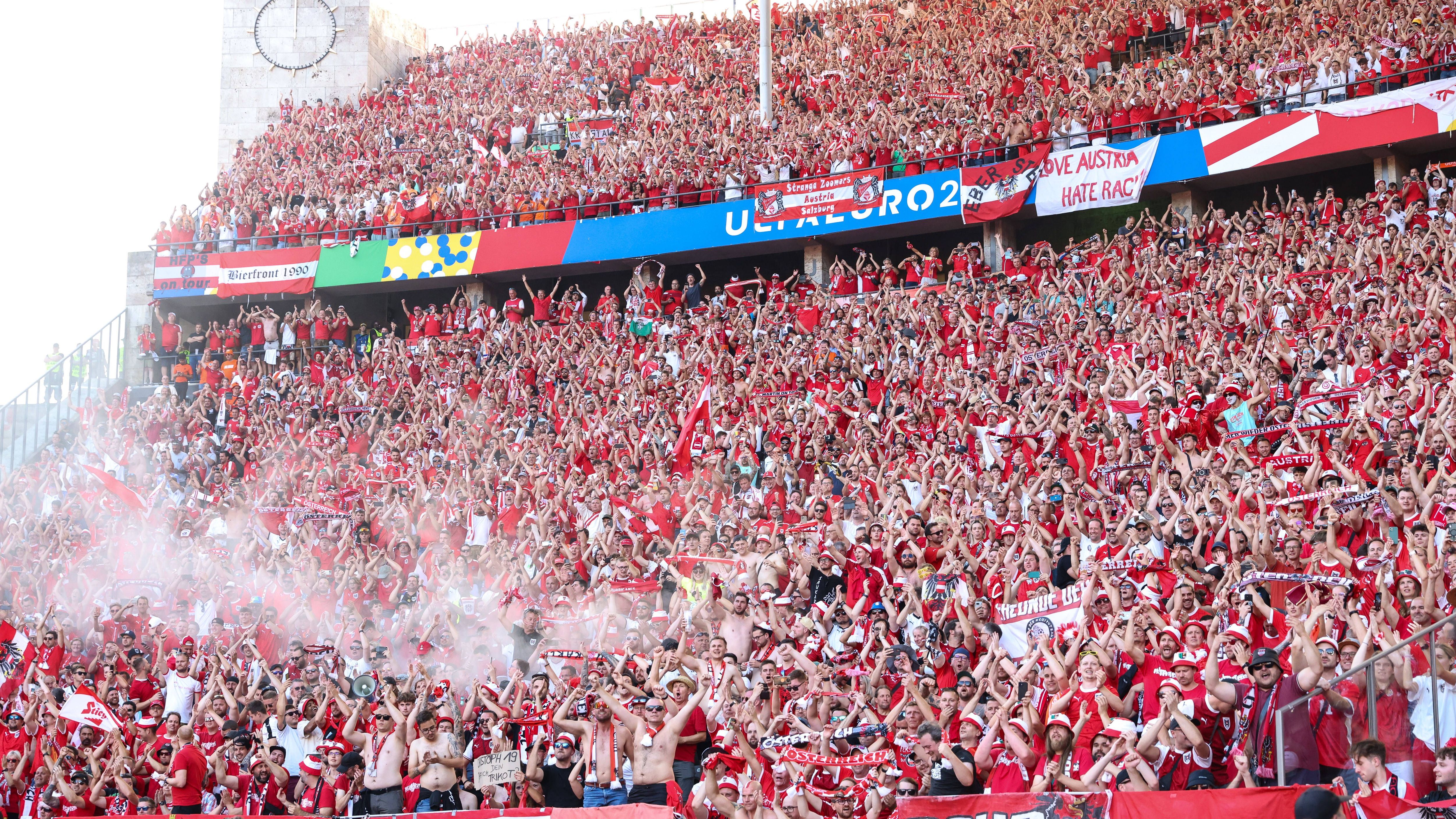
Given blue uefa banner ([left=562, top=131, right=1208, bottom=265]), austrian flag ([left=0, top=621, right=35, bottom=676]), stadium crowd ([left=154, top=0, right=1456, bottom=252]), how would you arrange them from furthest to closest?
stadium crowd ([left=154, top=0, right=1456, bottom=252]), blue uefa banner ([left=562, top=131, right=1208, bottom=265]), austrian flag ([left=0, top=621, right=35, bottom=676])

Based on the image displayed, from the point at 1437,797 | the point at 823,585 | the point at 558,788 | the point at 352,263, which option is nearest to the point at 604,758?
the point at 558,788

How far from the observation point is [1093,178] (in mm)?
23078

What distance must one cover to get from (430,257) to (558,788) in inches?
740

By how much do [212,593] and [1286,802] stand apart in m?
12.2

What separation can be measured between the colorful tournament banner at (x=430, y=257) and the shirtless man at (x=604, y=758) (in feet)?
59.8

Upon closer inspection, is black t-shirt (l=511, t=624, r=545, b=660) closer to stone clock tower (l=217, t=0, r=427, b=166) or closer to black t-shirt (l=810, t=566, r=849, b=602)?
black t-shirt (l=810, t=566, r=849, b=602)

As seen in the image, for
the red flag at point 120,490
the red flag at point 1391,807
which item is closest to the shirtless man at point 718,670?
the red flag at point 1391,807

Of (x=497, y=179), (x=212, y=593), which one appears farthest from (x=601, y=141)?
(x=212, y=593)

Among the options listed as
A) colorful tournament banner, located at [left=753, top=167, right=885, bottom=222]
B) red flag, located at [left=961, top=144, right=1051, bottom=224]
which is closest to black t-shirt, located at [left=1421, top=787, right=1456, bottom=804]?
red flag, located at [left=961, top=144, right=1051, bottom=224]

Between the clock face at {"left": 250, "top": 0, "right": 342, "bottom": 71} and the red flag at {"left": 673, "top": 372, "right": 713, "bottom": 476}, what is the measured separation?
21099 mm

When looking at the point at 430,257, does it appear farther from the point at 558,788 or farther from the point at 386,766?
the point at 558,788

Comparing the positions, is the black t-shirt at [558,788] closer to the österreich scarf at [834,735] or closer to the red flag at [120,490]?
the österreich scarf at [834,735]

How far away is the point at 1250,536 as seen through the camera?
10.5 metres

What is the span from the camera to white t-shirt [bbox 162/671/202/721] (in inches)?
520
